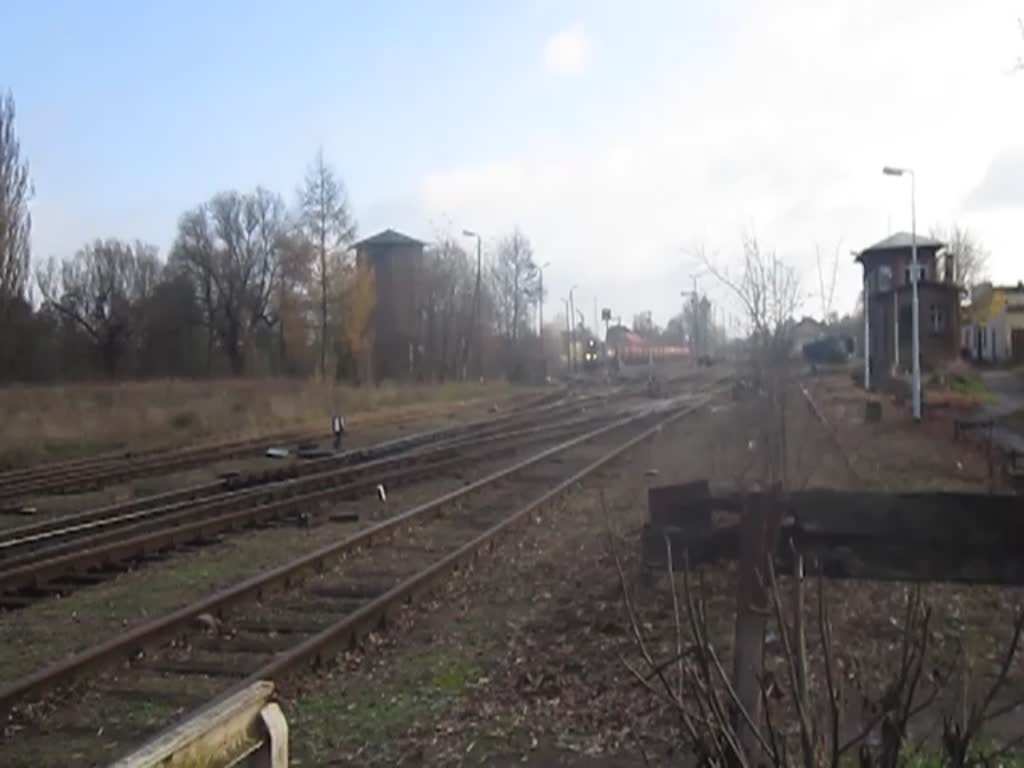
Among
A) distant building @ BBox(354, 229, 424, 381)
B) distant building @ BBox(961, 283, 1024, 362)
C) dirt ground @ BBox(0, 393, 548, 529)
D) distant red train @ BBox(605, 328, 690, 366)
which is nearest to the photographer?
dirt ground @ BBox(0, 393, 548, 529)

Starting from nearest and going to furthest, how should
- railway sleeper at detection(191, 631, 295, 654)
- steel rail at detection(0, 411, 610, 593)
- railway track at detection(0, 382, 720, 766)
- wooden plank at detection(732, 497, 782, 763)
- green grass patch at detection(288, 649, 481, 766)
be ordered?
wooden plank at detection(732, 497, 782, 763) < green grass patch at detection(288, 649, 481, 766) < railway track at detection(0, 382, 720, 766) < railway sleeper at detection(191, 631, 295, 654) < steel rail at detection(0, 411, 610, 593)

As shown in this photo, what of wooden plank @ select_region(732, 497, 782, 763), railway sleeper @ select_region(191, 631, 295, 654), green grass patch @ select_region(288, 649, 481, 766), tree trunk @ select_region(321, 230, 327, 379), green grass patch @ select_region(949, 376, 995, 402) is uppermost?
tree trunk @ select_region(321, 230, 327, 379)

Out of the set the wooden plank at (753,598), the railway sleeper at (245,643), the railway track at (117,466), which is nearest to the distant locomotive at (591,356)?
the railway track at (117,466)

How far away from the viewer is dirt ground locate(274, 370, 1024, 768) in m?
6.50

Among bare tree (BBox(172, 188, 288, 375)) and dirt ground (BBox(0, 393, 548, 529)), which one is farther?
bare tree (BBox(172, 188, 288, 375))

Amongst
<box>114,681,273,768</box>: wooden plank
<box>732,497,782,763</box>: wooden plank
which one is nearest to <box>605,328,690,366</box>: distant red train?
<box>732,497,782,763</box>: wooden plank

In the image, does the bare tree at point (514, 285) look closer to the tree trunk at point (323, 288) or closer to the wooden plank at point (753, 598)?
the tree trunk at point (323, 288)

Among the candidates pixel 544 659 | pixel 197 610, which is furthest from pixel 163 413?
pixel 544 659

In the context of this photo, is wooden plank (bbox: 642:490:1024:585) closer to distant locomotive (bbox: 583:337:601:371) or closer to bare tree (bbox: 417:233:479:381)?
bare tree (bbox: 417:233:479:381)

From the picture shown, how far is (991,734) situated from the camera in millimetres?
6004

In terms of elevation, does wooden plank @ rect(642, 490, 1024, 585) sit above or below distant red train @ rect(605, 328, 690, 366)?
below

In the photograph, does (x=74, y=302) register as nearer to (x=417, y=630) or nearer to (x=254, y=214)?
(x=254, y=214)

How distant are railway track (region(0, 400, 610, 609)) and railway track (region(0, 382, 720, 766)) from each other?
2103mm

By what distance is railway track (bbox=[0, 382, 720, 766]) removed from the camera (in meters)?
7.20
